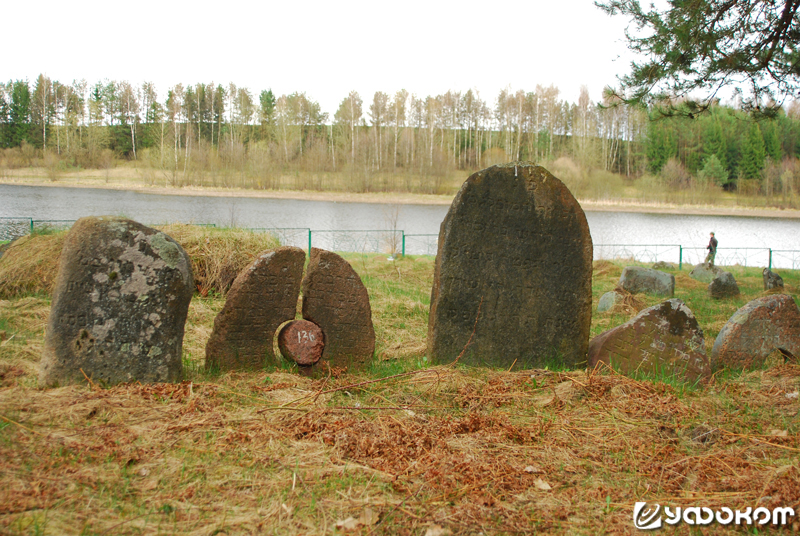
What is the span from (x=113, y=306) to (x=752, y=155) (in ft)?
198

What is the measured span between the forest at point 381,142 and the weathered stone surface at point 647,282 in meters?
31.1

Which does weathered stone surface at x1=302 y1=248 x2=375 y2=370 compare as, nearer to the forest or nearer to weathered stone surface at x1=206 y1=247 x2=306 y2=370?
weathered stone surface at x1=206 y1=247 x2=306 y2=370

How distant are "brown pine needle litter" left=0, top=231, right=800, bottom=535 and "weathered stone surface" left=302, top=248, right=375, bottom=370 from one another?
0.40 metres

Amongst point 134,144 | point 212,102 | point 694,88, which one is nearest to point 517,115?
point 212,102

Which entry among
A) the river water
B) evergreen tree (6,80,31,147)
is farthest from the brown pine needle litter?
evergreen tree (6,80,31,147)

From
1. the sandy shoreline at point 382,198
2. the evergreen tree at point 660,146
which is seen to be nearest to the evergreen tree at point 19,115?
the sandy shoreline at point 382,198

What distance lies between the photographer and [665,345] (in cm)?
521

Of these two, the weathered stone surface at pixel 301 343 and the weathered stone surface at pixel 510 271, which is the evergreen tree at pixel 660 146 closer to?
the weathered stone surface at pixel 510 271

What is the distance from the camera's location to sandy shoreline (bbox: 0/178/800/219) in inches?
1545

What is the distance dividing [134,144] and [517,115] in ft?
134

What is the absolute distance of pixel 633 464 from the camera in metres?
→ 3.35

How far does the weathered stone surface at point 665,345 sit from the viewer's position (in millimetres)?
5164

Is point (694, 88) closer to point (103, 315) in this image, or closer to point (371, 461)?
point (371, 461)

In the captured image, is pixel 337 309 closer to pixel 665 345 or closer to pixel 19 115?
pixel 665 345
